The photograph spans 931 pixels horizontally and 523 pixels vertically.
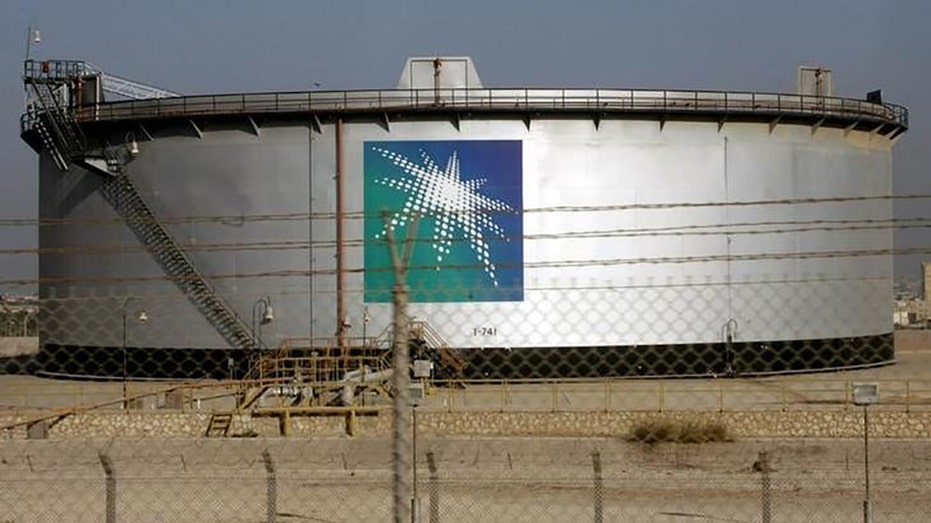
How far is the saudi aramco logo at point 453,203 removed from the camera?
932 inches

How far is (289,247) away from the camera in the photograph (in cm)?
2448

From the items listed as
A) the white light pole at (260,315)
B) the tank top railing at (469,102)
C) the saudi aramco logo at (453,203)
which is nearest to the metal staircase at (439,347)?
the saudi aramco logo at (453,203)

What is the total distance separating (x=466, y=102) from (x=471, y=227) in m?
3.43

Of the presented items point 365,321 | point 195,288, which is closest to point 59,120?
point 195,288

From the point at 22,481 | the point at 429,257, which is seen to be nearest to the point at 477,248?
the point at 429,257

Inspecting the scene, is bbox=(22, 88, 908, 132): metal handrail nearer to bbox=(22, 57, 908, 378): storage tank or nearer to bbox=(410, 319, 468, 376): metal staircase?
bbox=(22, 57, 908, 378): storage tank

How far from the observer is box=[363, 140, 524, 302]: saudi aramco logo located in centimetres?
2367

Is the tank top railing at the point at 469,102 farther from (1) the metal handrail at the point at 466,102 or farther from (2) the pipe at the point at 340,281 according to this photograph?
(2) the pipe at the point at 340,281

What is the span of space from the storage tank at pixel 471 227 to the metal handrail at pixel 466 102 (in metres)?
0.05

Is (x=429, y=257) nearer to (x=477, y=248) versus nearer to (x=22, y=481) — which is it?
(x=477, y=248)

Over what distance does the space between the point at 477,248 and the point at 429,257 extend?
3.35 ft

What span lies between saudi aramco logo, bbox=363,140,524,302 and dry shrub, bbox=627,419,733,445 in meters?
7.68

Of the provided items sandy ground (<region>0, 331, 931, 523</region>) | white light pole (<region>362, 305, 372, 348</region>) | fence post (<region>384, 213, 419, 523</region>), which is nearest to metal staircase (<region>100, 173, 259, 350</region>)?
white light pole (<region>362, 305, 372, 348</region>)

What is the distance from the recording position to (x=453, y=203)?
80.9 ft
